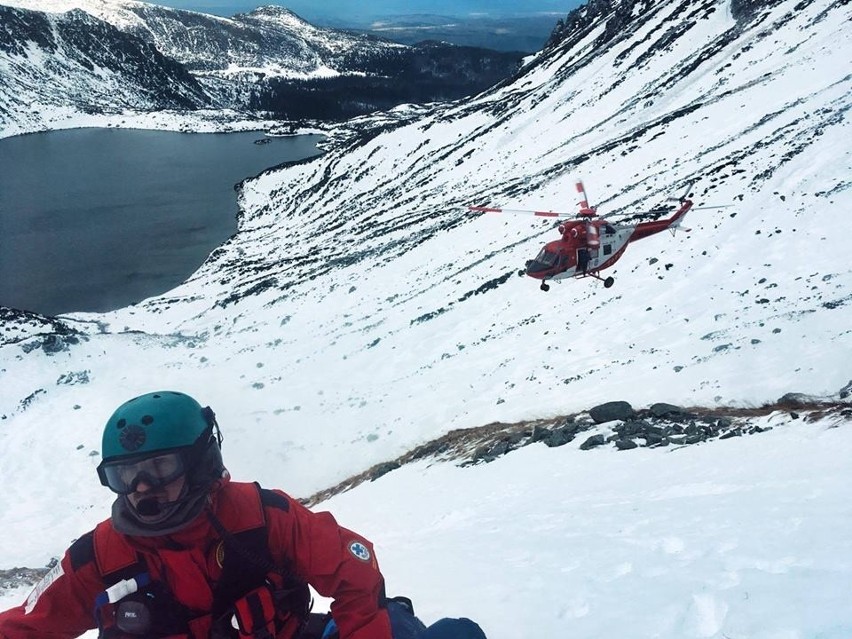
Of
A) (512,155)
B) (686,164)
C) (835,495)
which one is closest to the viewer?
(835,495)

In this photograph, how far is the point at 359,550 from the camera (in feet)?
12.4

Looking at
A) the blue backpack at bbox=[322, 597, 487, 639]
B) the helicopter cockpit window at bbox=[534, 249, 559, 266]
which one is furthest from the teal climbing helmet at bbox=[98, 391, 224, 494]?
the helicopter cockpit window at bbox=[534, 249, 559, 266]

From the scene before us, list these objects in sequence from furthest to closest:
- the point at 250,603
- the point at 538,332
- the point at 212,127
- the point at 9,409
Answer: the point at 212,127 < the point at 9,409 < the point at 538,332 < the point at 250,603

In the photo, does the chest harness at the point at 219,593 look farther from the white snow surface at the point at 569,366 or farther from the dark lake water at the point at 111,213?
the dark lake water at the point at 111,213

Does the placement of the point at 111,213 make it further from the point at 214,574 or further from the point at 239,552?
the point at 239,552

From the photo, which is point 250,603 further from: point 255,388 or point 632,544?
point 255,388

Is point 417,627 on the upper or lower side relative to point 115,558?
lower

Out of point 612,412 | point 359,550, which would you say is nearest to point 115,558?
point 359,550

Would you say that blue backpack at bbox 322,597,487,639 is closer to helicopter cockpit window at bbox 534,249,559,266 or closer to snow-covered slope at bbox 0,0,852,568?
snow-covered slope at bbox 0,0,852,568

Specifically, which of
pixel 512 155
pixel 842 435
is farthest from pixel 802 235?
pixel 512 155

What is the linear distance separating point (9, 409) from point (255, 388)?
405 inches

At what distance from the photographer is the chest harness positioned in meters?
3.44

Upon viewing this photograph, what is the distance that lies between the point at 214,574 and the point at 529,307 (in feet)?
65.9

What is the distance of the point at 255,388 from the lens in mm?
24859
